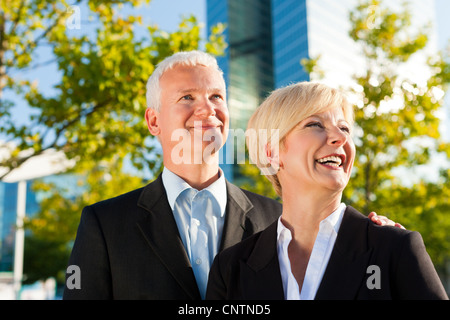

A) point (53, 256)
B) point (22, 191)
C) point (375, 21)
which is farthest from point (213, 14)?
point (375, 21)

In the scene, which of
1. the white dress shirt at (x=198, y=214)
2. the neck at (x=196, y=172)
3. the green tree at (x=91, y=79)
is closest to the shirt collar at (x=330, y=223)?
the white dress shirt at (x=198, y=214)

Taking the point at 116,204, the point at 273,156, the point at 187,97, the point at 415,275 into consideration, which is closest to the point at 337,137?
the point at 273,156

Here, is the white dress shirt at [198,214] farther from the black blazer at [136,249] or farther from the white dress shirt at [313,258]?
the white dress shirt at [313,258]

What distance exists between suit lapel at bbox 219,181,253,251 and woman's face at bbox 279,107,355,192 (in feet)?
2.03

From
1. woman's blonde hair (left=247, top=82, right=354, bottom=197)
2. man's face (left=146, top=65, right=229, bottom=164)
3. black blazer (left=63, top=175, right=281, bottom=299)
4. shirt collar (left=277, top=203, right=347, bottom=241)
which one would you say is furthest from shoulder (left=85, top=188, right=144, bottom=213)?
shirt collar (left=277, top=203, right=347, bottom=241)

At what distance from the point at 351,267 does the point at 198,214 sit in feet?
3.39

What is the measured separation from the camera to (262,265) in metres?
2.17

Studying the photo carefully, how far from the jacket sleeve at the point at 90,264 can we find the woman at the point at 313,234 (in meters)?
0.64

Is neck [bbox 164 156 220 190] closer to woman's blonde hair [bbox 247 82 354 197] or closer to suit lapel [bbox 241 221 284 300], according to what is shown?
woman's blonde hair [bbox 247 82 354 197]

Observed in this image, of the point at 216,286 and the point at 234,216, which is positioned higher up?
the point at 234,216

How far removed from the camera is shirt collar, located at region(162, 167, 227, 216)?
275 cm

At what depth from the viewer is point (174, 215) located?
2.75m

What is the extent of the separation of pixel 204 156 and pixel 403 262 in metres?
1.29

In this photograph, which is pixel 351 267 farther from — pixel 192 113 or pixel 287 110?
pixel 192 113
